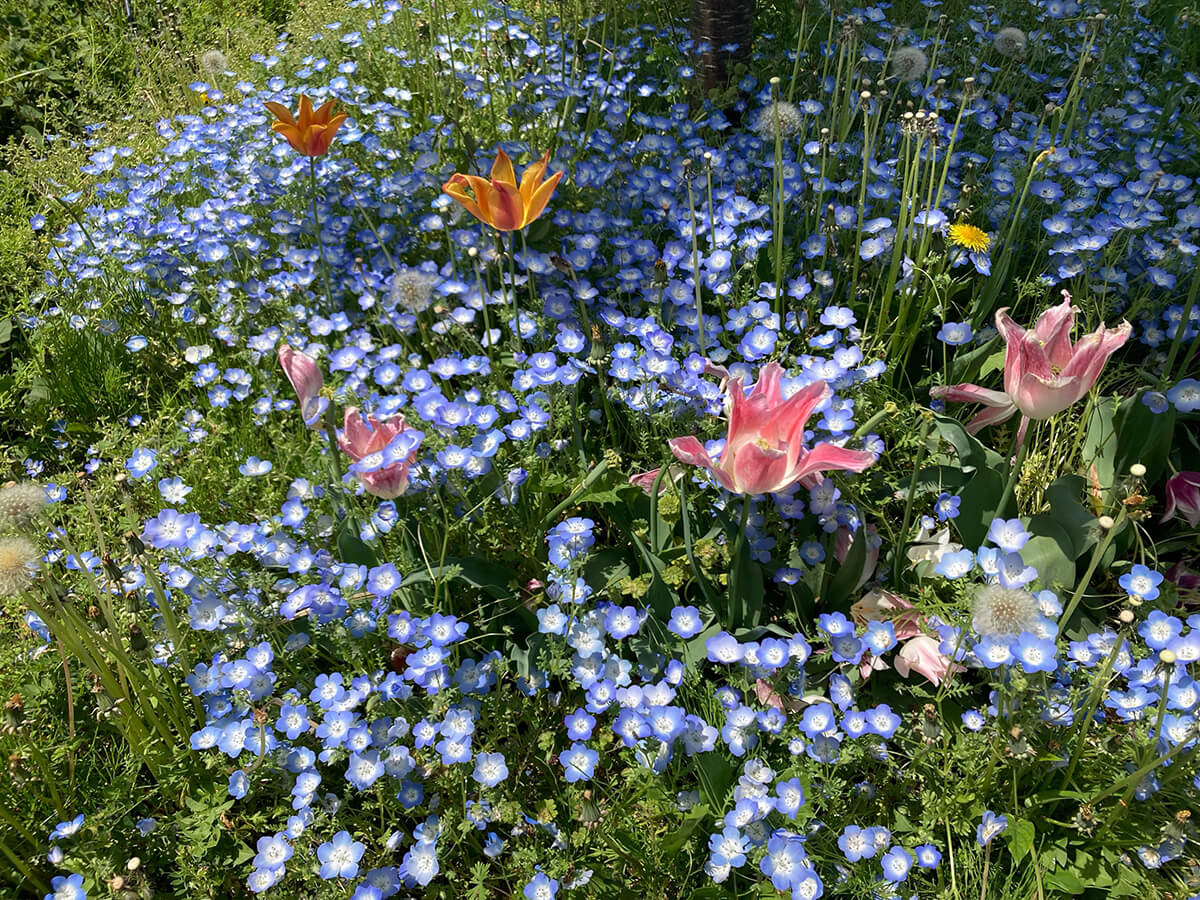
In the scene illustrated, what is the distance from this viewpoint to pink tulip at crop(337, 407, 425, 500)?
181cm

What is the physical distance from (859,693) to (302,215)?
224 cm

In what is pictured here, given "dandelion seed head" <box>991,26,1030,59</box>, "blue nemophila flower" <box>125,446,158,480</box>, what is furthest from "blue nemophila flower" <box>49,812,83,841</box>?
"dandelion seed head" <box>991,26,1030,59</box>

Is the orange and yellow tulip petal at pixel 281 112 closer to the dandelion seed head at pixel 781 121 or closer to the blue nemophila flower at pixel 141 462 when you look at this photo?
the blue nemophila flower at pixel 141 462

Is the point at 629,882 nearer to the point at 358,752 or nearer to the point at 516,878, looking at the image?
the point at 516,878

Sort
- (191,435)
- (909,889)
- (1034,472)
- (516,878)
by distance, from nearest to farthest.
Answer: (909,889)
(516,878)
(1034,472)
(191,435)

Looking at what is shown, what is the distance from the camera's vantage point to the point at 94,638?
71.5 inches

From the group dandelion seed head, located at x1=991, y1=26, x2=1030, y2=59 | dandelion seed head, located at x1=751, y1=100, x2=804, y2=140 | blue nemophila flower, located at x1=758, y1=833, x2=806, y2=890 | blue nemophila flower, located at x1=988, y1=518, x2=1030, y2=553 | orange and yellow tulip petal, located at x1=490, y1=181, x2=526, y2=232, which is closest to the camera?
blue nemophila flower, located at x1=758, y1=833, x2=806, y2=890

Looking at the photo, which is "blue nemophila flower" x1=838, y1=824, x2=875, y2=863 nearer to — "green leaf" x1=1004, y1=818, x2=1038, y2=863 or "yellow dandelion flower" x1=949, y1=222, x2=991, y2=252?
"green leaf" x1=1004, y1=818, x2=1038, y2=863

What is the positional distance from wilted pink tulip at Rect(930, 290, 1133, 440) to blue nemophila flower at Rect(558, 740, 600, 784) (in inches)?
41.1

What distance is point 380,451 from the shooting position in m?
1.86

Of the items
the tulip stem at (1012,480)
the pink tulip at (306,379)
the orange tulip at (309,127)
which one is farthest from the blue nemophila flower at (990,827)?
the orange tulip at (309,127)

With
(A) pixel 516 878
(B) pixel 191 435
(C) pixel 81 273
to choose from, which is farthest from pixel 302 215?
(A) pixel 516 878

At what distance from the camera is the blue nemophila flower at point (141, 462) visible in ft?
7.25

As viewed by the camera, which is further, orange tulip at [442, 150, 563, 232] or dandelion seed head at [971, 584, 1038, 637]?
orange tulip at [442, 150, 563, 232]
